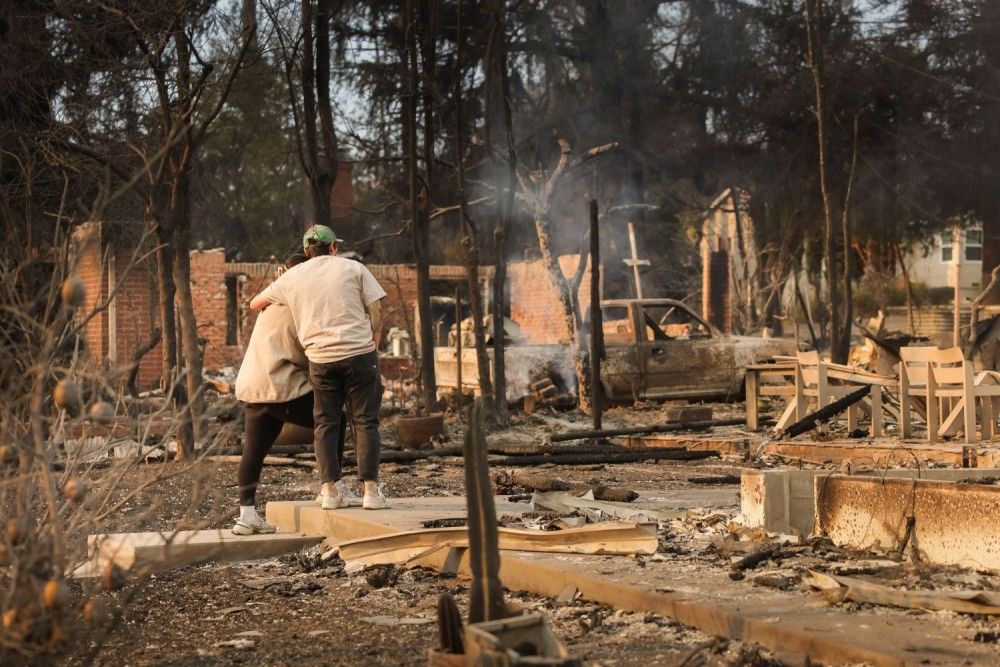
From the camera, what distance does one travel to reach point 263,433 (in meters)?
8.57

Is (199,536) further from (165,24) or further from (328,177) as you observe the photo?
(328,177)

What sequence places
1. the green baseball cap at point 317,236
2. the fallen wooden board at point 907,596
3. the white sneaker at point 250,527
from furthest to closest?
1. the green baseball cap at point 317,236
2. the white sneaker at point 250,527
3. the fallen wooden board at point 907,596

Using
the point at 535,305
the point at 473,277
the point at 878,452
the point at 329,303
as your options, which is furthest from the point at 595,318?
the point at 535,305

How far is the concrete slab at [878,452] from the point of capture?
12.0 meters

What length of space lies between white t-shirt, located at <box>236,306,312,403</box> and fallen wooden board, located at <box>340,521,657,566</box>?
1.28 metres

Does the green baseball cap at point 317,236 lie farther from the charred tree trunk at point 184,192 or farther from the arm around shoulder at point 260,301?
the charred tree trunk at point 184,192

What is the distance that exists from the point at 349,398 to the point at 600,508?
65.6 inches

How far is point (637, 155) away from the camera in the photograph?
32.4 m

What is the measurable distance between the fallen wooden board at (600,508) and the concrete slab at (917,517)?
1.31 meters

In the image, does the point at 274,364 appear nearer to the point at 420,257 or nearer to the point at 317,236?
the point at 317,236

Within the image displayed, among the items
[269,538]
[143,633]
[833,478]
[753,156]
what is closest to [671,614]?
[833,478]

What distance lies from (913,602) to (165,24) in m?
A: 11.3

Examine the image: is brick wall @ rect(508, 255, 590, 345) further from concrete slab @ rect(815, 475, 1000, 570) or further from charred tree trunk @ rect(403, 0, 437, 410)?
concrete slab @ rect(815, 475, 1000, 570)

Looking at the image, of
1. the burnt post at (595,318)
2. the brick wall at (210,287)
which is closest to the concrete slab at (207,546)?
the burnt post at (595,318)
